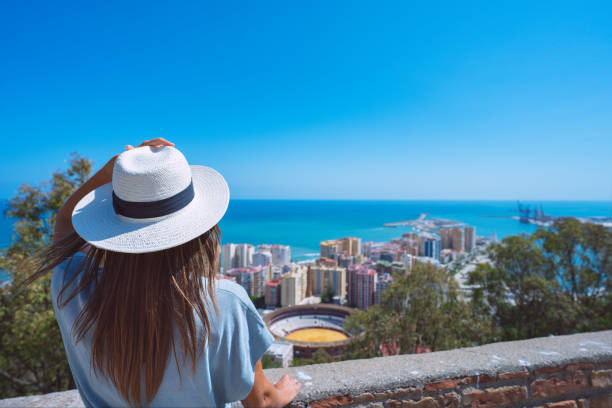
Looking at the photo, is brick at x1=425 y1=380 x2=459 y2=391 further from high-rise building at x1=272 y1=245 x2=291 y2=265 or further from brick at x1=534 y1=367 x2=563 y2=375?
high-rise building at x1=272 y1=245 x2=291 y2=265

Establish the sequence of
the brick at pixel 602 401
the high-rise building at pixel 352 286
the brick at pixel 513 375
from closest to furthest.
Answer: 1. the brick at pixel 513 375
2. the brick at pixel 602 401
3. the high-rise building at pixel 352 286

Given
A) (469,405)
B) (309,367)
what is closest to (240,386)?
(309,367)

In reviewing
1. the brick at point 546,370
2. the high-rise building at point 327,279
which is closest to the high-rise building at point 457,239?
the high-rise building at point 327,279

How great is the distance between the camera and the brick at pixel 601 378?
5.53 ft

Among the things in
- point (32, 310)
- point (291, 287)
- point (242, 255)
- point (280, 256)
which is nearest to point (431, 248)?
point (280, 256)

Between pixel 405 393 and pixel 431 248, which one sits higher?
pixel 405 393

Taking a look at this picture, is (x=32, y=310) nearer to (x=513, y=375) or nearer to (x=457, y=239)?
(x=513, y=375)

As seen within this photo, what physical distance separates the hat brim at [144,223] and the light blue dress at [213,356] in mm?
147

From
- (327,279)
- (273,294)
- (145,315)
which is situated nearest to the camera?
(145,315)

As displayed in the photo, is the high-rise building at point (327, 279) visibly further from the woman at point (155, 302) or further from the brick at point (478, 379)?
the woman at point (155, 302)

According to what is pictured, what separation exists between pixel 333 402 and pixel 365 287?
23.4 metres

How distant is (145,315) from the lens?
2.27 ft

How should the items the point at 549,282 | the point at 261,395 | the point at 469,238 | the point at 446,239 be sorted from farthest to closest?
the point at 446,239
the point at 469,238
the point at 549,282
the point at 261,395

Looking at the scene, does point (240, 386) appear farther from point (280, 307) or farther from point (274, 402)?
point (280, 307)
